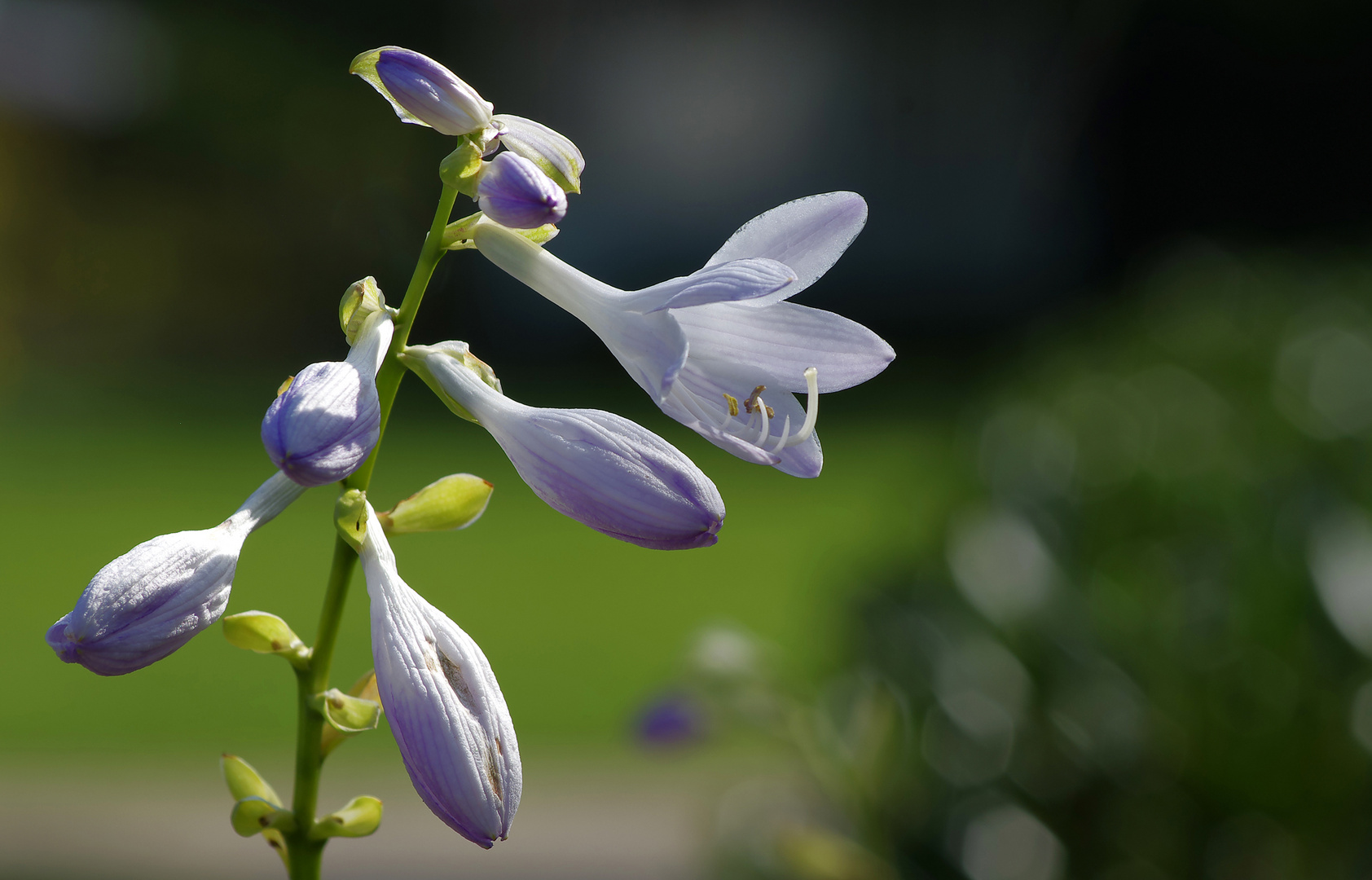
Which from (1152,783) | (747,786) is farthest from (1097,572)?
(747,786)

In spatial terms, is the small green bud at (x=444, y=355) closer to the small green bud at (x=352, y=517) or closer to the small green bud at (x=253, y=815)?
the small green bud at (x=352, y=517)

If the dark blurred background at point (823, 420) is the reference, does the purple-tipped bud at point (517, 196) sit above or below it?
above

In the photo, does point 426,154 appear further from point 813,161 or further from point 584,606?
point 584,606

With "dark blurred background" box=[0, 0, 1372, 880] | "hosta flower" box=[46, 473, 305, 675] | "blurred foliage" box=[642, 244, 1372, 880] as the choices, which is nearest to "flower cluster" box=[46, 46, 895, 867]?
"hosta flower" box=[46, 473, 305, 675]

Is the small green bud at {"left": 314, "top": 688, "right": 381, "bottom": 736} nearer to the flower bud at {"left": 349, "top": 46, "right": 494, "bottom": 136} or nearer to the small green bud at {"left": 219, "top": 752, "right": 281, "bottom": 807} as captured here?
the small green bud at {"left": 219, "top": 752, "right": 281, "bottom": 807}

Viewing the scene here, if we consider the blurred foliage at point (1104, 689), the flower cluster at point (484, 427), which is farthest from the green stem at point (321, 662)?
the blurred foliage at point (1104, 689)

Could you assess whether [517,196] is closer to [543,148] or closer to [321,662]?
[543,148]

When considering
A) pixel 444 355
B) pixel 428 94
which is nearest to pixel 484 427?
pixel 444 355
